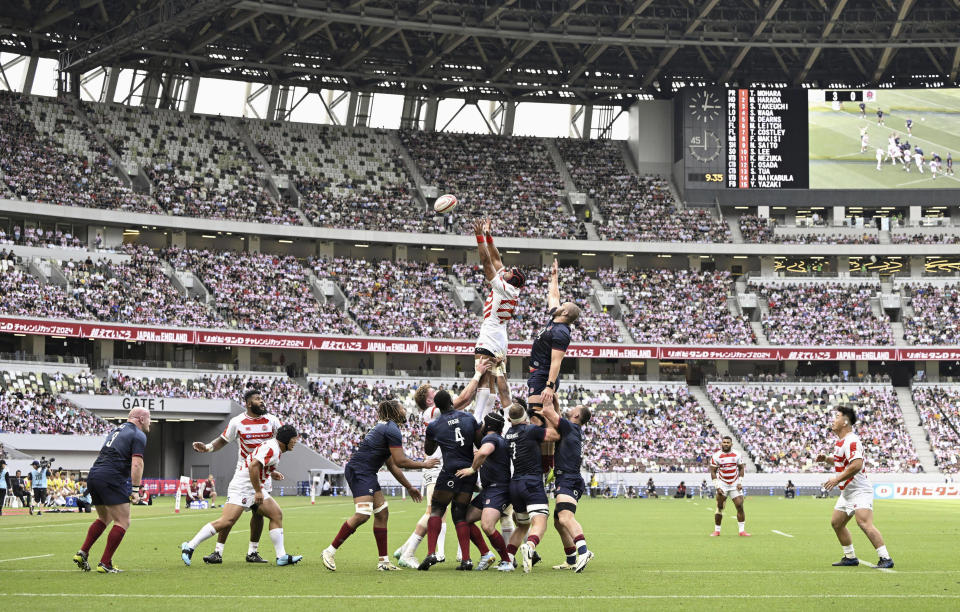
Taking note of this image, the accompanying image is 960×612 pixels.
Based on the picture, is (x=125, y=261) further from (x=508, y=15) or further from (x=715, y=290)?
(x=715, y=290)

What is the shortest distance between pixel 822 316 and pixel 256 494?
6369 centimetres

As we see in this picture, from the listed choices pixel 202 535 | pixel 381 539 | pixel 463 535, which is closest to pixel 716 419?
pixel 463 535

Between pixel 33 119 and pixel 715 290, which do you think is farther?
pixel 715 290

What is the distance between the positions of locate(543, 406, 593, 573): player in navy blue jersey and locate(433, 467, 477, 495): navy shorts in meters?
1.23

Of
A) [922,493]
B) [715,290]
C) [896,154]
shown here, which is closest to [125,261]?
[715,290]

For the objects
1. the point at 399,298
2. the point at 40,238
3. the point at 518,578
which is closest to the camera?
the point at 518,578

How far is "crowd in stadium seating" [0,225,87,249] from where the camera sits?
206 ft

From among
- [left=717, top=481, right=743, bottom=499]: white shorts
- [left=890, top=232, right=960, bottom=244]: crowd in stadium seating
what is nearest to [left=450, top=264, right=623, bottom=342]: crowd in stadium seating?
[left=890, top=232, right=960, bottom=244]: crowd in stadium seating

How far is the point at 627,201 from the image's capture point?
80.0m

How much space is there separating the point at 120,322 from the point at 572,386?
2702 centimetres

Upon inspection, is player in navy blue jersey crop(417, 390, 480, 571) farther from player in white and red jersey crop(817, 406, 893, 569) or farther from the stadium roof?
the stadium roof

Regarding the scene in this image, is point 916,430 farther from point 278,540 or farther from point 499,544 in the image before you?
point 278,540

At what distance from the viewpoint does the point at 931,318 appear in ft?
241

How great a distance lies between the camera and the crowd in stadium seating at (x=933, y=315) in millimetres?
72062
